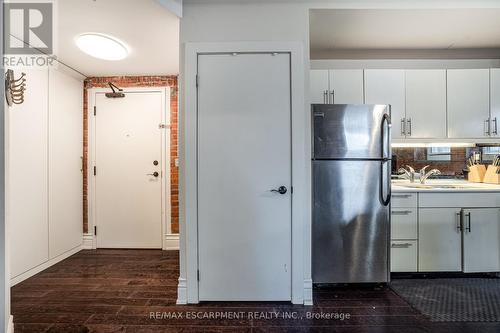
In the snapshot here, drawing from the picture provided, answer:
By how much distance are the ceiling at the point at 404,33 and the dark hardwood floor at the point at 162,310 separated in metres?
2.48

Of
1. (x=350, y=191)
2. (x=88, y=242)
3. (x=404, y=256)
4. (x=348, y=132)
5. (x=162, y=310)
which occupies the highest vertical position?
(x=348, y=132)

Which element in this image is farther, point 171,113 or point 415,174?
point 171,113

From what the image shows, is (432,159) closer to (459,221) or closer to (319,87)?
Answer: (459,221)

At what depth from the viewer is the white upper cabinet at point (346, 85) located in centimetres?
279

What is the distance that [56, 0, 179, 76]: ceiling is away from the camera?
201 centimetres

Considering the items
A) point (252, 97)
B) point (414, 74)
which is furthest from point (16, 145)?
point (414, 74)

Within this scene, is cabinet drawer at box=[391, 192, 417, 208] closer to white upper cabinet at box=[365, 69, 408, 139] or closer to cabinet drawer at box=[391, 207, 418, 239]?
cabinet drawer at box=[391, 207, 418, 239]

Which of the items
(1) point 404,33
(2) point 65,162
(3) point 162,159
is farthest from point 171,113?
(1) point 404,33

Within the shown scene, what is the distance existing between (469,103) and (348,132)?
1663mm

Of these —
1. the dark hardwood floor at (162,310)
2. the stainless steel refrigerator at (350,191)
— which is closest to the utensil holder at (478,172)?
the stainless steel refrigerator at (350,191)

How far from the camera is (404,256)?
2.56 meters

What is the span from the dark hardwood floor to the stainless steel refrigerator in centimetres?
29

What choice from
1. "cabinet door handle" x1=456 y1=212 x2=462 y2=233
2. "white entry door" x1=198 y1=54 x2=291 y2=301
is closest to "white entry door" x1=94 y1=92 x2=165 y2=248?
"white entry door" x1=198 y1=54 x2=291 y2=301

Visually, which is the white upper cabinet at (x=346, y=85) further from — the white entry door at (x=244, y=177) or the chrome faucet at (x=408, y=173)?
the chrome faucet at (x=408, y=173)
